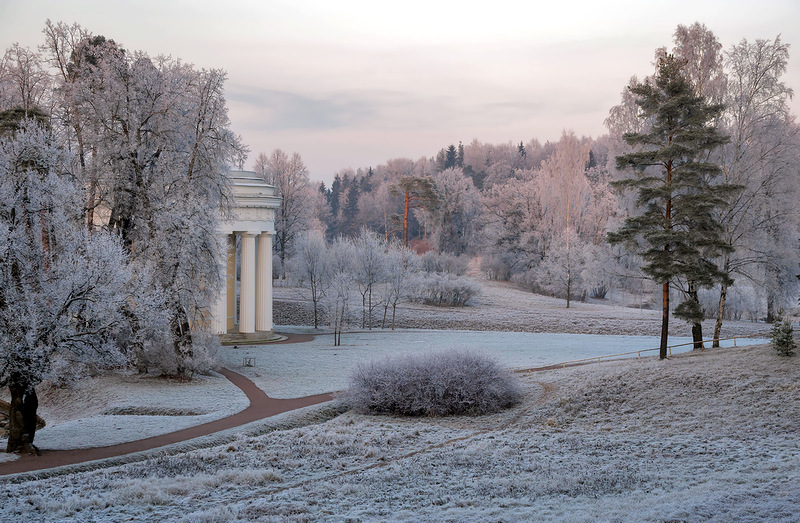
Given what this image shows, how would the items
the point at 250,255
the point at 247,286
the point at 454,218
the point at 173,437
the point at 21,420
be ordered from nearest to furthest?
the point at 21,420 → the point at 173,437 → the point at 250,255 → the point at 247,286 → the point at 454,218

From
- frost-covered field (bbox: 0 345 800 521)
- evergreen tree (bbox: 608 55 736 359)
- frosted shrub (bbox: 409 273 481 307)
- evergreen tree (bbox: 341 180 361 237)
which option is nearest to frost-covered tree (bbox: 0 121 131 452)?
frost-covered field (bbox: 0 345 800 521)

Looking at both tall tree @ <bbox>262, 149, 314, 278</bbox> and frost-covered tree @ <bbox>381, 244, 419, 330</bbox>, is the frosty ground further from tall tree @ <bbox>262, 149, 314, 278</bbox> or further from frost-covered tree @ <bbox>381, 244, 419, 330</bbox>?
tall tree @ <bbox>262, 149, 314, 278</bbox>

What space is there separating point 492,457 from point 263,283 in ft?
99.8

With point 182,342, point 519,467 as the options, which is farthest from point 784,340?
point 182,342

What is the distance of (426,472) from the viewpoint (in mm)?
12609

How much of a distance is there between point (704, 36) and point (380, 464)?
2660cm

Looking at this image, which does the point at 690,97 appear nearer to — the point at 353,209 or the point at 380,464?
the point at 380,464

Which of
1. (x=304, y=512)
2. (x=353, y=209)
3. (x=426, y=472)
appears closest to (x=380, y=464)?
(x=426, y=472)

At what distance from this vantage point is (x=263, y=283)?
41969 mm

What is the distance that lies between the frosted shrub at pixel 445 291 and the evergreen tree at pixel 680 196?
1372 inches

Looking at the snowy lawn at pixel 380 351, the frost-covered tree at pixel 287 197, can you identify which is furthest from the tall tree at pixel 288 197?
the snowy lawn at pixel 380 351

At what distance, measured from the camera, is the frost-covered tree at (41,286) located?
14562 mm

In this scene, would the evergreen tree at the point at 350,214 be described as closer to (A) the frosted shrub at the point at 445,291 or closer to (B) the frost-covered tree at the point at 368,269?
(A) the frosted shrub at the point at 445,291

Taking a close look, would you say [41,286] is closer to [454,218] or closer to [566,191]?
[566,191]
